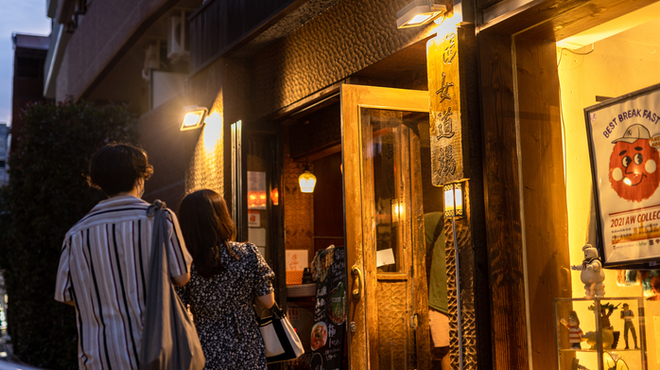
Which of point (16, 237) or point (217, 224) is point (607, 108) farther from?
point (16, 237)

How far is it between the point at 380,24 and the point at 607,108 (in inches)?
72.4

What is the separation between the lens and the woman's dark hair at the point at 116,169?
8.19 feet

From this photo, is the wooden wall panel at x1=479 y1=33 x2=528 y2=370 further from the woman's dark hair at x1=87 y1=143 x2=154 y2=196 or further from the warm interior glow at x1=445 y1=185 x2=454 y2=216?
the woman's dark hair at x1=87 y1=143 x2=154 y2=196

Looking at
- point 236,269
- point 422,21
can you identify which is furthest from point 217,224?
point 422,21

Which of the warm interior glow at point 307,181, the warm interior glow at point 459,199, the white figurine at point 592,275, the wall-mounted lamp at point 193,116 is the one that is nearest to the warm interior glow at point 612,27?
the warm interior glow at point 459,199

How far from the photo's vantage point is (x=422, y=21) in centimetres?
385

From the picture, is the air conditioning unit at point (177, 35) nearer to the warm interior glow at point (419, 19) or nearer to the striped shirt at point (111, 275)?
the warm interior glow at point (419, 19)

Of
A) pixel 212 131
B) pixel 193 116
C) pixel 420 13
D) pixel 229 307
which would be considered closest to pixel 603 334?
pixel 229 307

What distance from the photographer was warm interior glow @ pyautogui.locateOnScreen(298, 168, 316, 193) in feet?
28.3

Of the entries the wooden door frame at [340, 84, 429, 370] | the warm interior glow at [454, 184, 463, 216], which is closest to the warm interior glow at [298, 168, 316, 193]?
the wooden door frame at [340, 84, 429, 370]

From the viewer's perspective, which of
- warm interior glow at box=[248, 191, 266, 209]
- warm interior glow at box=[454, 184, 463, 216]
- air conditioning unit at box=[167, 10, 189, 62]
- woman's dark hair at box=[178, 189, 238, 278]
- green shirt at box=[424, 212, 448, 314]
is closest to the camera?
woman's dark hair at box=[178, 189, 238, 278]

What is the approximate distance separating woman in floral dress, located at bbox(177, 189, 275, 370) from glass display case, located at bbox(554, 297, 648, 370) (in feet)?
5.21

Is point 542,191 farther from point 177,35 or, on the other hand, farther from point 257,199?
point 177,35

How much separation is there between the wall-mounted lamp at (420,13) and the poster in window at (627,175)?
3.37ft
